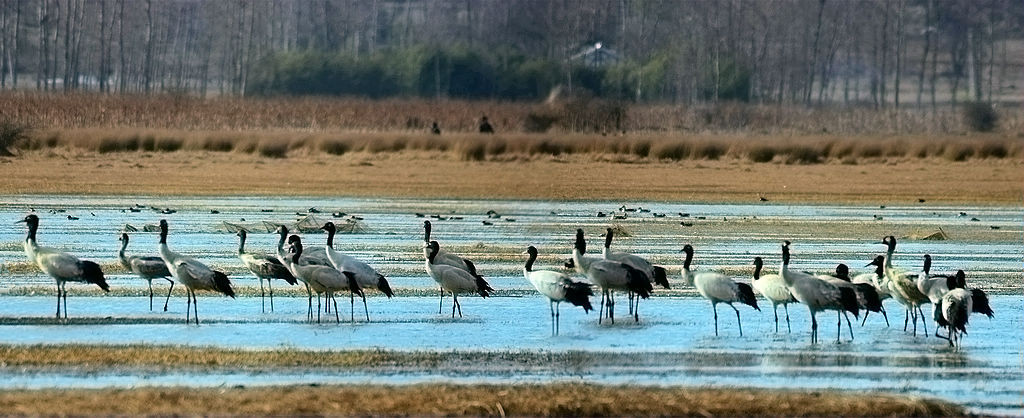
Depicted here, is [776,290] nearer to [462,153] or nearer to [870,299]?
[870,299]

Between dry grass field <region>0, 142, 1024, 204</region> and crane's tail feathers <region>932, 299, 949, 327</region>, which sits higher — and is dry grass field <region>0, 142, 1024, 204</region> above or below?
above

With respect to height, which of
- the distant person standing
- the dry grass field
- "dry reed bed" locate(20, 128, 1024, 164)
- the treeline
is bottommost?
the dry grass field

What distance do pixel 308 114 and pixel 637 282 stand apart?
94.7 ft

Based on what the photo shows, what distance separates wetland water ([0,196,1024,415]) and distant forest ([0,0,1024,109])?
48.1ft

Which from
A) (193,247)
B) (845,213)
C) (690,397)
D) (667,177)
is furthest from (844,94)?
(690,397)

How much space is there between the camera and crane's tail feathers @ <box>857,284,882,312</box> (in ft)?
49.4

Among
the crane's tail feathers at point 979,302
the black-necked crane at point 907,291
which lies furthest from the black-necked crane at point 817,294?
the crane's tail feathers at point 979,302

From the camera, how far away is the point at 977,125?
159ft

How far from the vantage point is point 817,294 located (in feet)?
48.2

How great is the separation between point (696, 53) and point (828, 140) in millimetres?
9523

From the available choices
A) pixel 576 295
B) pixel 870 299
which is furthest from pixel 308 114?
pixel 870 299

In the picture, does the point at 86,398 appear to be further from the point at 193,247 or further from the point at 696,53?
the point at 696,53

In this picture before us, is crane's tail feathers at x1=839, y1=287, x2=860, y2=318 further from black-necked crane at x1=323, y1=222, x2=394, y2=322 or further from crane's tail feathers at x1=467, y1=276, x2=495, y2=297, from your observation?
black-necked crane at x1=323, y1=222, x2=394, y2=322

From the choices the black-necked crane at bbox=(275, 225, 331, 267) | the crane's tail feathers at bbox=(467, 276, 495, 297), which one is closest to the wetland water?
the crane's tail feathers at bbox=(467, 276, 495, 297)
